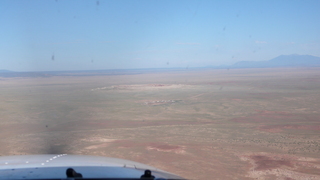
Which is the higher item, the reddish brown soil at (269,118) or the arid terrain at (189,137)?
the arid terrain at (189,137)

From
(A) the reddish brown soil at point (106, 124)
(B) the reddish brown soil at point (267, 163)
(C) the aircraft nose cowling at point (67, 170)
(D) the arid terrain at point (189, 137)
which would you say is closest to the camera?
(C) the aircraft nose cowling at point (67, 170)

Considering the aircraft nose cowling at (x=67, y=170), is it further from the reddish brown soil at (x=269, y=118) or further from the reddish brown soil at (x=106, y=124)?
the reddish brown soil at (x=269, y=118)

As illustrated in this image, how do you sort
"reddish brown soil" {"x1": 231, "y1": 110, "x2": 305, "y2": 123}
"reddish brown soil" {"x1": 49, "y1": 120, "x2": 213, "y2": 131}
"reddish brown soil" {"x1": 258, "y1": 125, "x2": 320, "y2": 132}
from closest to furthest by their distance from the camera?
"reddish brown soil" {"x1": 258, "y1": 125, "x2": 320, "y2": 132}, "reddish brown soil" {"x1": 49, "y1": 120, "x2": 213, "y2": 131}, "reddish brown soil" {"x1": 231, "y1": 110, "x2": 305, "y2": 123}

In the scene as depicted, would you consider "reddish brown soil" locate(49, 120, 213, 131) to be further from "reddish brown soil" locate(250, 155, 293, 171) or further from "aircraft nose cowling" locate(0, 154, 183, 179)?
"aircraft nose cowling" locate(0, 154, 183, 179)

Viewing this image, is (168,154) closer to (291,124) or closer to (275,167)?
(275,167)

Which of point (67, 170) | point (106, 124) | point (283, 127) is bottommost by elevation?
point (283, 127)

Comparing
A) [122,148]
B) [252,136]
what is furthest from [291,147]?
[122,148]

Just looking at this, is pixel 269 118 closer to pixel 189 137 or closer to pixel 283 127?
pixel 283 127

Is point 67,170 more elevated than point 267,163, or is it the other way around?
point 67,170

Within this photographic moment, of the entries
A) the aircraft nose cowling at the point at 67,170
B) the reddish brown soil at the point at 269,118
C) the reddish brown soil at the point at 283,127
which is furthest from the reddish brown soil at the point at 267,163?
the reddish brown soil at the point at 269,118

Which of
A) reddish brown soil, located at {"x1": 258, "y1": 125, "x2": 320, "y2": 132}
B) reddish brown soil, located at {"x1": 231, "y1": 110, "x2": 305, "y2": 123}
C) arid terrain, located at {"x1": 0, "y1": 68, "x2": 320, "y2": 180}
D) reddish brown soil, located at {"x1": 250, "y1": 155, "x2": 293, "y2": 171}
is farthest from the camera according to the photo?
reddish brown soil, located at {"x1": 231, "y1": 110, "x2": 305, "y2": 123}

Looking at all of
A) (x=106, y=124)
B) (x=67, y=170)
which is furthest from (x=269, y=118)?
(x=67, y=170)

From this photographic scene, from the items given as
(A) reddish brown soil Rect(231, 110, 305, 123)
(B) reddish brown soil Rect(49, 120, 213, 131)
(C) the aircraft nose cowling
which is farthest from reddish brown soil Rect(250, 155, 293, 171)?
(A) reddish brown soil Rect(231, 110, 305, 123)
